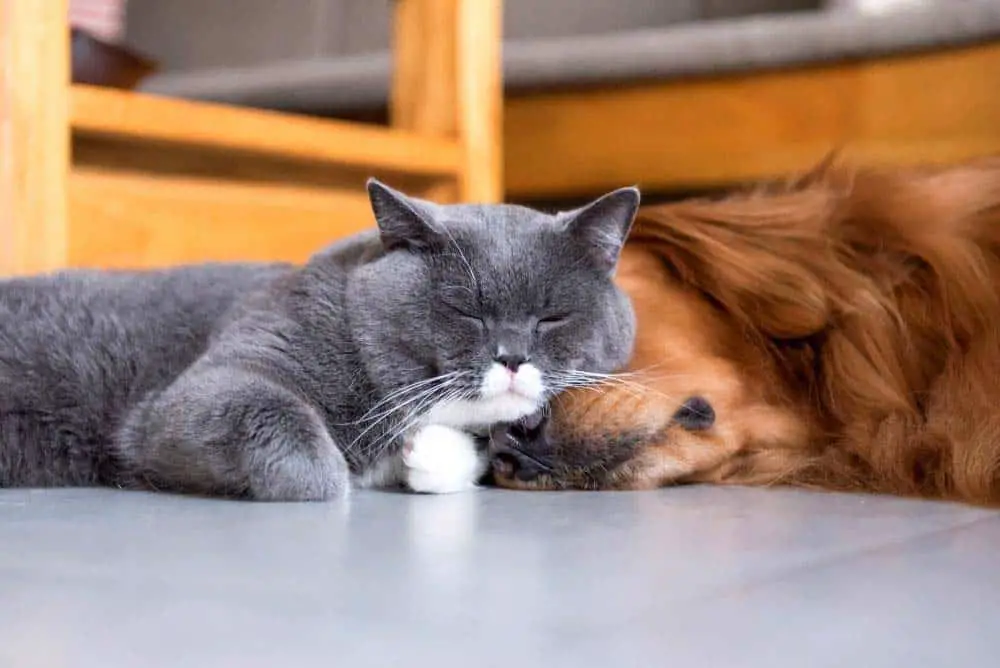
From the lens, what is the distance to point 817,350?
1.30 metres

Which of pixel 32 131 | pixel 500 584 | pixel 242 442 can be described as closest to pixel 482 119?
pixel 32 131

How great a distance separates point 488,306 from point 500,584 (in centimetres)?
46

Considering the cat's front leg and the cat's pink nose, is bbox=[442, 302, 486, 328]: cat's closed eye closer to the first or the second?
the cat's pink nose

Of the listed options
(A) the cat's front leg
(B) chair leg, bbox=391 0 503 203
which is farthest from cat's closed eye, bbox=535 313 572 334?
(B) chair leg, bbox=391 0 503 203

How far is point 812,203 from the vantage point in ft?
4.38

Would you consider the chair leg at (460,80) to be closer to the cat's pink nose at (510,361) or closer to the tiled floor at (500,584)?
the cat's pink nose at (510,361)

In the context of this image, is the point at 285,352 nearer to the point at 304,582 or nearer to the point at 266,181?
the point at 304,582

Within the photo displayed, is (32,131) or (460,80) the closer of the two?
(32,131)

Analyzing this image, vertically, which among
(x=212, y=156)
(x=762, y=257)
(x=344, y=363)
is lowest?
(x=344, y=363)

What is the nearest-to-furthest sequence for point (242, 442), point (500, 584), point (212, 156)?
point (500, 584) < point (242, 442) < point (212, 156)

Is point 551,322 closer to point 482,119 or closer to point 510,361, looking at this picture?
point 510,361

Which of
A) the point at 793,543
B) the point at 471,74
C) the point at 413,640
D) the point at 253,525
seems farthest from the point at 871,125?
the point at 413,640

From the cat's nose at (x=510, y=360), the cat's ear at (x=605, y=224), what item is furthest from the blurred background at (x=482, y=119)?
the cat's nose at (x=510, y=360)

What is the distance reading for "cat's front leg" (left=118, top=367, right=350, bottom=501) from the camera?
1.12m
